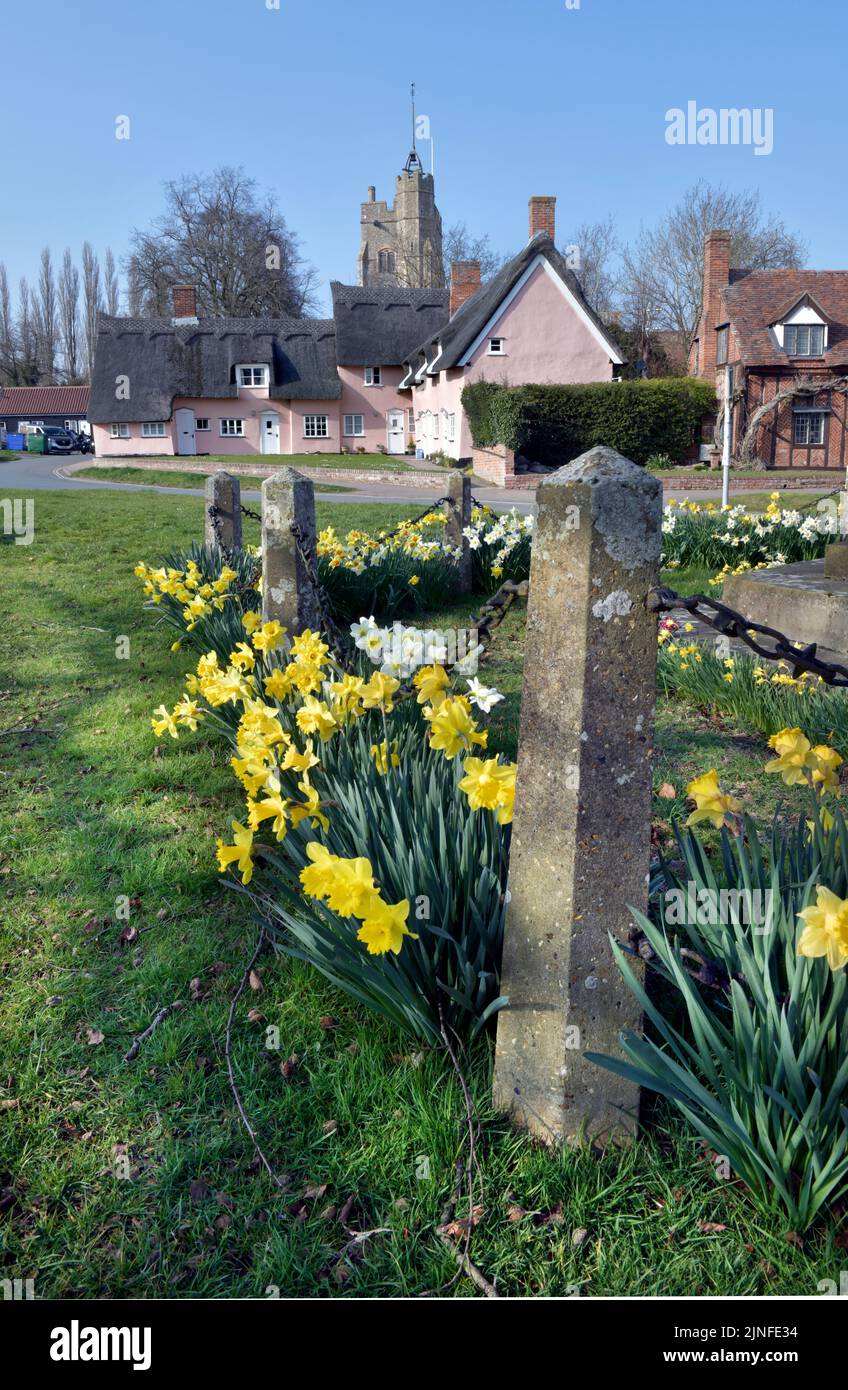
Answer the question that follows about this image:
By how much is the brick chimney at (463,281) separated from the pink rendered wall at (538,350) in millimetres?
8187

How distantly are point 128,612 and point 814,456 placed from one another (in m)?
31.9

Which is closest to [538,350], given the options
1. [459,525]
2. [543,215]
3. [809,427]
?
[543,215]

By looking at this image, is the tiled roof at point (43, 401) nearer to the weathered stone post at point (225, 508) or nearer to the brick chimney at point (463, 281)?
the brick chimney at point (463, 281)

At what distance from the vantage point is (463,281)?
41.0 m

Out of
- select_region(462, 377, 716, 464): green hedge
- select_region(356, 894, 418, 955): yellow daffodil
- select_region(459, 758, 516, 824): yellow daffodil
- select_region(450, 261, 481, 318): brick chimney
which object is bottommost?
select_region(356, 894, 418, 955): yellow daffodil

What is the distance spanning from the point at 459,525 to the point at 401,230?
8244cm

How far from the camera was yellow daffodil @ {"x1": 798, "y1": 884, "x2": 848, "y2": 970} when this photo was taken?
1752mm

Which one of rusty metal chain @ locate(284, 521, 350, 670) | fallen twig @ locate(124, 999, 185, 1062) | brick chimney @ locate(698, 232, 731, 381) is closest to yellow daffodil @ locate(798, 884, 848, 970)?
fallen twig @ locate(124, 999, 185, 1062)

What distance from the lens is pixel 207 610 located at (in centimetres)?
587

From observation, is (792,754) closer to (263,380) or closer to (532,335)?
(532,335)

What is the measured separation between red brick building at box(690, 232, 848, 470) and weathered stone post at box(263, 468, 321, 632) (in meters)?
31.2

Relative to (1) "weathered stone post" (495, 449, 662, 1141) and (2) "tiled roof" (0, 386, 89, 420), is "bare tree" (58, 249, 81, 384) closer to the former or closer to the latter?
(2) "tiled roof" (0, 386, 89, 420)
